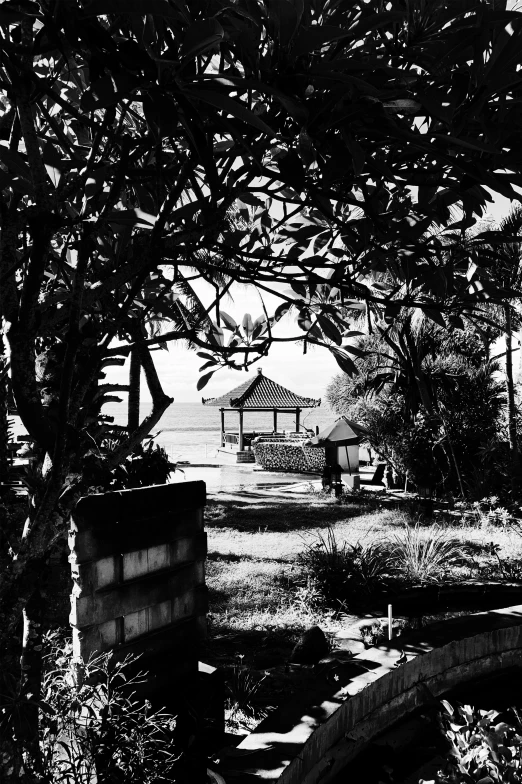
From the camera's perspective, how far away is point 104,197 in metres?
2.13

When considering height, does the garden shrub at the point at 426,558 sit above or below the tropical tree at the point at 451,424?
below

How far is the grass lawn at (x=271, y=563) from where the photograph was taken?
18.8ft

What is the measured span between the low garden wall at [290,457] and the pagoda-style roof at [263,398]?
455 cm

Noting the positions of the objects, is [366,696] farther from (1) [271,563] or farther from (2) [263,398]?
(2) [263,398]

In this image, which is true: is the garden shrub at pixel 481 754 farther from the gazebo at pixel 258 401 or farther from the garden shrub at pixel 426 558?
the gazebo at pixel 258 401

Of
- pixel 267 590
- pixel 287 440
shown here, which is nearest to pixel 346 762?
pixel 267 590

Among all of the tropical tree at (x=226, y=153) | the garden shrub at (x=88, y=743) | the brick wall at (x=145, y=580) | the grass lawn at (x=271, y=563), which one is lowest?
the grass lawn at (x=271, y=563)

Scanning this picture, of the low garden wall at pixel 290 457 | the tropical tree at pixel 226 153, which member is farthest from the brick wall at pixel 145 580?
the low garden wall at pixel 290 457

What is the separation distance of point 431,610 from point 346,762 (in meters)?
3.68

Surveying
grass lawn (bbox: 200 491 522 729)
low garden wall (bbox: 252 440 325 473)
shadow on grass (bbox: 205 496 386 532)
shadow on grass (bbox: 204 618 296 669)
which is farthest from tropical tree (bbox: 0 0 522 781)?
low garden wall (bbox: 252 440 325 473)

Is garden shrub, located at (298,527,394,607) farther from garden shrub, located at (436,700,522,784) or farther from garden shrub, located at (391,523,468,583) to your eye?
garden shrub, located at (436,700,522,784)

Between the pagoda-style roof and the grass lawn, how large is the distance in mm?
14157

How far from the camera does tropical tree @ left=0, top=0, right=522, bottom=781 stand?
1.08 meters

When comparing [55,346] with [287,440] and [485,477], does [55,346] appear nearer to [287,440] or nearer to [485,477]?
[485,477]
